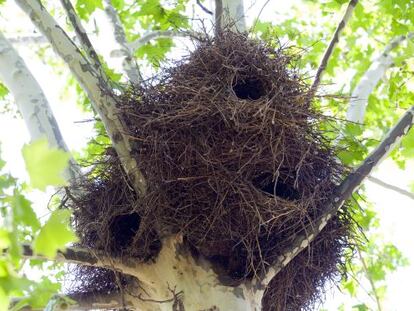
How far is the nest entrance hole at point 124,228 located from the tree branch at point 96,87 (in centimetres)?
22

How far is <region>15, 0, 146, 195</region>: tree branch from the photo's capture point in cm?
269

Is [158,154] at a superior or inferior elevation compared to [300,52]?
inferior

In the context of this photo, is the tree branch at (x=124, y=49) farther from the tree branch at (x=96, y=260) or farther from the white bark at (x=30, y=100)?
the tree branch at (x=96, y=260)

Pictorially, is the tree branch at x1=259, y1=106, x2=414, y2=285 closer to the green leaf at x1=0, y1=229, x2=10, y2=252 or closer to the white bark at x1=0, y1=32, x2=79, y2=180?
the white bark at x1=0, y1=32, x2=79, y2=180

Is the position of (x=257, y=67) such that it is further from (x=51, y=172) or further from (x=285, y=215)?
(x=51, y=172)

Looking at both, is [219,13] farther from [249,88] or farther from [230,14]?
[249,88]

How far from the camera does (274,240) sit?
9.20 ft

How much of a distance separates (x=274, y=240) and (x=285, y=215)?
18 cm

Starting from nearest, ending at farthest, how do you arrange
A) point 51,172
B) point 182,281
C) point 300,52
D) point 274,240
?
1. point 51,172
2. point 182,281
3. point 274,240
4. point 300,52

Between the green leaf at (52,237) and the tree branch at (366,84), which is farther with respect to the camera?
the tree branch at (366,84)

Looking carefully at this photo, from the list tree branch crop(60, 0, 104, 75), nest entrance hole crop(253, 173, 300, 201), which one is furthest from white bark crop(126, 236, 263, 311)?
tree branch crop(60, 0, 104, 75)

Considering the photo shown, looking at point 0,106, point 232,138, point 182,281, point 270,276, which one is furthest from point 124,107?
point 0,106

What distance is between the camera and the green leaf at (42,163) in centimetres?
130

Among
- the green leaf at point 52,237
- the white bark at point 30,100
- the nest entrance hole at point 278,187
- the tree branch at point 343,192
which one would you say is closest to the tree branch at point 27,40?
the white bark at point 30,100
